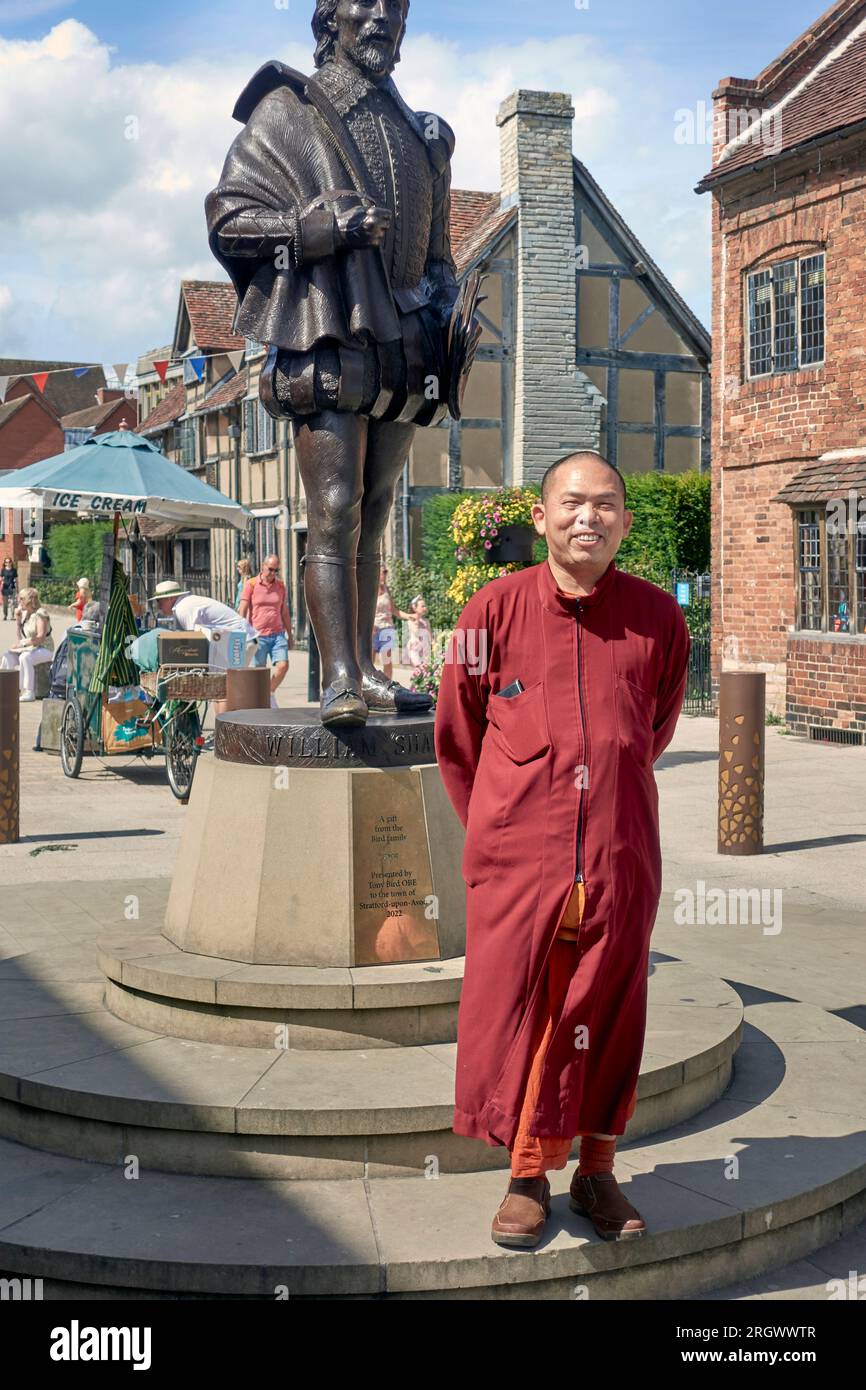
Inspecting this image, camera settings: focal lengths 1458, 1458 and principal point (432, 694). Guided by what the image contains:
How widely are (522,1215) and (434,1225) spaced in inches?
9.5

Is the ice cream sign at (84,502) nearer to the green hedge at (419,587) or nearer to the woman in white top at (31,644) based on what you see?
the woman in white top at (31,644)

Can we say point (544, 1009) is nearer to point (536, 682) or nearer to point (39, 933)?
point (536, 682)

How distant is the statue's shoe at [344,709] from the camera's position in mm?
4781

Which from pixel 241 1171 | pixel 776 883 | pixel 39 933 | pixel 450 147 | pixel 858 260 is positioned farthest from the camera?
pixel 858 260

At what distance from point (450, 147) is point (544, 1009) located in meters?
3.32

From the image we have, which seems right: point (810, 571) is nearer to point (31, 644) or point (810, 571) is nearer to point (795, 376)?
point (795, 376)

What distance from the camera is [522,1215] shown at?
3.40 m

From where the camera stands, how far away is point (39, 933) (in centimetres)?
643

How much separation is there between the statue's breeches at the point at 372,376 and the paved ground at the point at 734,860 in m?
1.45

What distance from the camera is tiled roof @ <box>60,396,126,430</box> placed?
66.8 meters

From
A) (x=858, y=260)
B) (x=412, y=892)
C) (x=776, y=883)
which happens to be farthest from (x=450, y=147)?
(x=858, y=260)

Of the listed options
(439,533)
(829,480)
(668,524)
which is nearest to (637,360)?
(439,533)

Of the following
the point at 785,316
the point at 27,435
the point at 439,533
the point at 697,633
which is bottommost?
the point at 697,633

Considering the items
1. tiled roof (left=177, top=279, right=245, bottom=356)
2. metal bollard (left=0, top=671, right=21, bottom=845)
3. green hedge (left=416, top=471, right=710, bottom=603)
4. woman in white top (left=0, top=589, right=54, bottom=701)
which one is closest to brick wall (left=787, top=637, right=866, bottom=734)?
green hedge (left=416, top=471, right=710, bottom=603)
